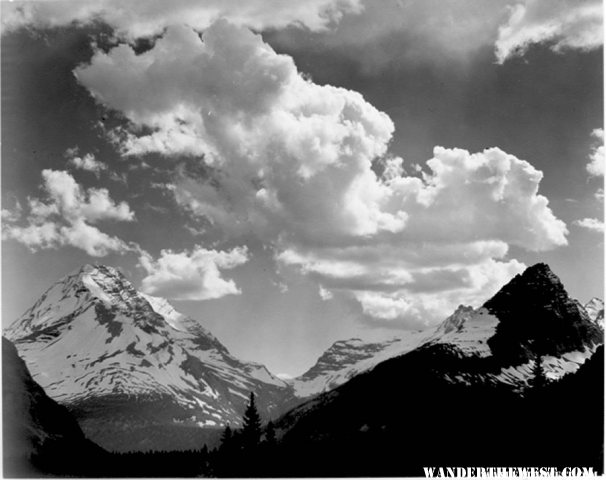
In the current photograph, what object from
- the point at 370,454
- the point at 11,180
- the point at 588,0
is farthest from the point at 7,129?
the point at 370,454

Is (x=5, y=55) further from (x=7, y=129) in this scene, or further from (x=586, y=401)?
(x=586, y=401)

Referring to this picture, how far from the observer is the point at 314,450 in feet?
605

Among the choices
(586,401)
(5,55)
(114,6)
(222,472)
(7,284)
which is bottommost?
(222,472)

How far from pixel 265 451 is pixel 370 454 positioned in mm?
53308

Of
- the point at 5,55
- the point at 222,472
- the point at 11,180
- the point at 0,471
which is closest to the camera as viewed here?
the point at 0,471

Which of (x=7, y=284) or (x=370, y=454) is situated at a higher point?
(x=7, y=284)

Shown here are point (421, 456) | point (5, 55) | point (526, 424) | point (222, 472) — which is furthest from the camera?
point (421, 456)

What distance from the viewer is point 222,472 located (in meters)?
132

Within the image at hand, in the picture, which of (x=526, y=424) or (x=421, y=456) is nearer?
(x=526, y=424)

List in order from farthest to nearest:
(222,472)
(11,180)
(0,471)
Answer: (222,472), (11,180), (0,471)

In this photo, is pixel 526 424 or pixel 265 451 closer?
pixel 265 451

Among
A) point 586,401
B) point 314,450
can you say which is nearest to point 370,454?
point 314,450

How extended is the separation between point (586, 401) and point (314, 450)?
68103 millimetres

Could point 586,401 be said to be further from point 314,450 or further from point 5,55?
point 5,55
